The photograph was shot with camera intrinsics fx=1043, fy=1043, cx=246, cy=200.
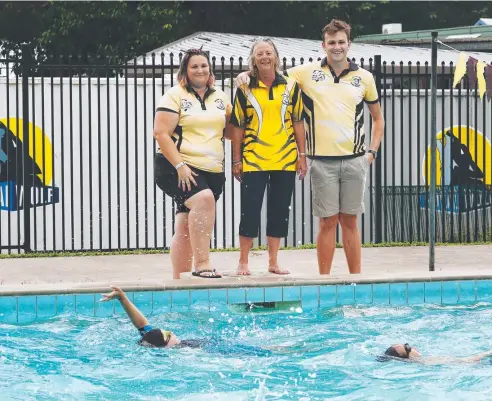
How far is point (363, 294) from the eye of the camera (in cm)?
709

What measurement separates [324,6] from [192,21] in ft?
11.0

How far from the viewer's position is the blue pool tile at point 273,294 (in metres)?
6.95

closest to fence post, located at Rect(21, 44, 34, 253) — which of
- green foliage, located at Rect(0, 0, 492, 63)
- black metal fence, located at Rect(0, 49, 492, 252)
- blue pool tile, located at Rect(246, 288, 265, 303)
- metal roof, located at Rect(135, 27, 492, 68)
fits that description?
black metal fence, located at Rect(0, 49, 492, 252)

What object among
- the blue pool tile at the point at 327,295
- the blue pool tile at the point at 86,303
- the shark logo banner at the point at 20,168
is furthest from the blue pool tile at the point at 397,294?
the shark logo banner at the point at 20,168

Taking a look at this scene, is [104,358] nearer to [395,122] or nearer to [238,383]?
[238,383]

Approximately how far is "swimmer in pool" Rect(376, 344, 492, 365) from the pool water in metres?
0.04

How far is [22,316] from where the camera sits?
6695 millimetres

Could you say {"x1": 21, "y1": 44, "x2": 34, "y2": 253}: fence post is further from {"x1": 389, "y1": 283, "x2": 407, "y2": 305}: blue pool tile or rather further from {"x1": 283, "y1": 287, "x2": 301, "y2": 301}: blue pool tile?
{"x1": 389, "y1": 283, "x2": 407, "y2": 305}: blue pool tile

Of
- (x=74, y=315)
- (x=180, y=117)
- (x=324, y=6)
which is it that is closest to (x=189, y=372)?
(x=74, y=315)

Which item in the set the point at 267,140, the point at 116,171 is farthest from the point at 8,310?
the point at 116,171

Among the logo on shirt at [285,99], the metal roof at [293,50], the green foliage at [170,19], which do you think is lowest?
the logo on shirt at [285,99]

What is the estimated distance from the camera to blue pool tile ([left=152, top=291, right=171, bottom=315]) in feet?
22.2

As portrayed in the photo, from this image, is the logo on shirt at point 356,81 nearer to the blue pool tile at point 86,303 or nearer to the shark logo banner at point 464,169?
the blue pool tile at point 86,303

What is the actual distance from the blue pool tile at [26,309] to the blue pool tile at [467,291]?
114 inches
